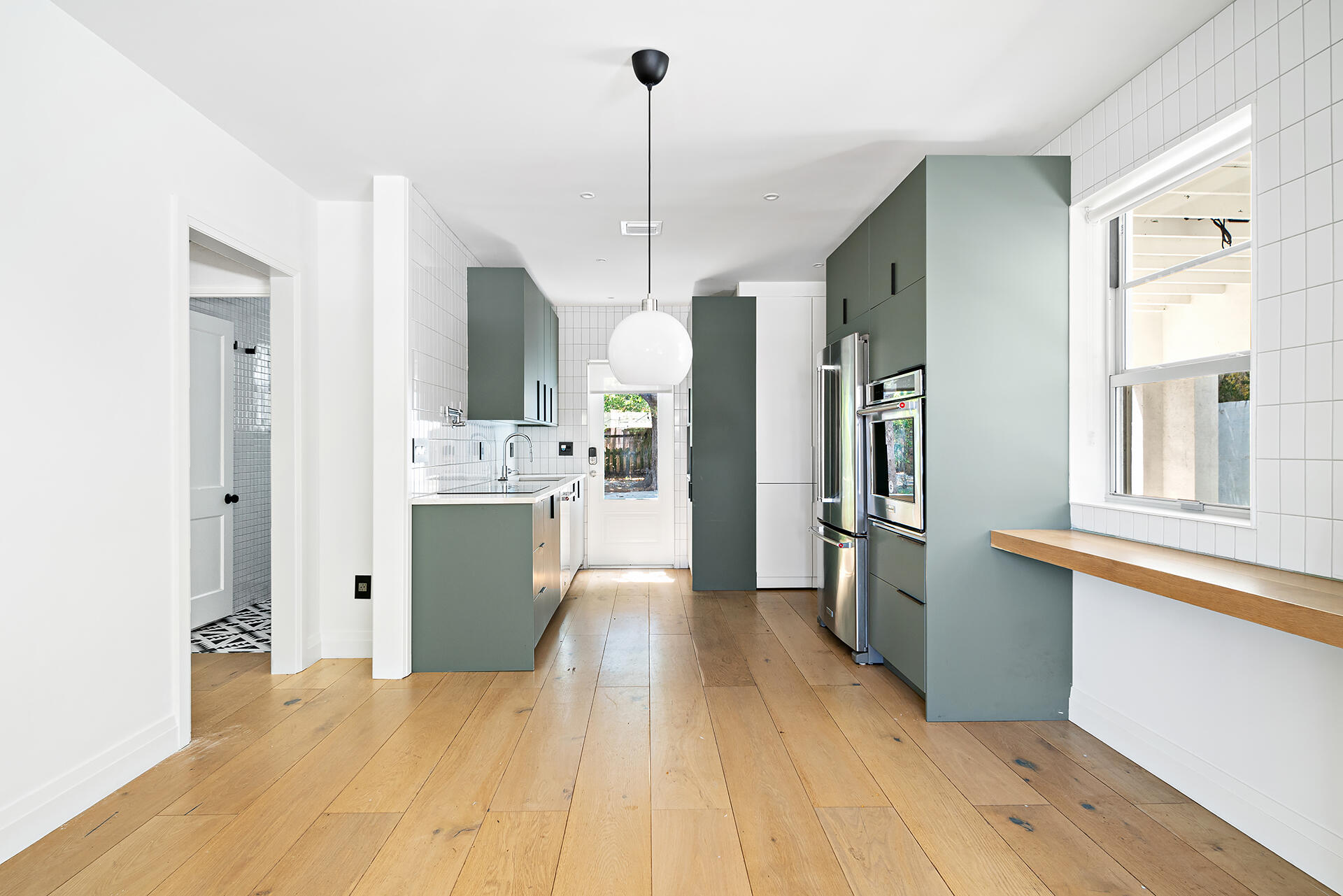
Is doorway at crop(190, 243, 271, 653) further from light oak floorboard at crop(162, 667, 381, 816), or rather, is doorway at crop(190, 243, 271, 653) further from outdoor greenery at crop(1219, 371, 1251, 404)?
outdoor greenery at crop(1219, 371, 1251, 404)

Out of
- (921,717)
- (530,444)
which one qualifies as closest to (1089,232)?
(921,717)

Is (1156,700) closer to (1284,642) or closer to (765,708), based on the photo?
(1284,642)

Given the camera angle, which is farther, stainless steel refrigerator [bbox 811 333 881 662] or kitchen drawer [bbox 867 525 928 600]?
stainless steel refrigerator [bbox 811 333 881 662]

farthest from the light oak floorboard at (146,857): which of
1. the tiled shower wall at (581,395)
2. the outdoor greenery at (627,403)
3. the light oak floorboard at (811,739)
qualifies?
the outdoor greenery at (627,403)

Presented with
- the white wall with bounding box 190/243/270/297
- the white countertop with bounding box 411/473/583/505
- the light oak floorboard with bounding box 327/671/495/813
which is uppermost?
the white wall with bounding box 190/243/270/297

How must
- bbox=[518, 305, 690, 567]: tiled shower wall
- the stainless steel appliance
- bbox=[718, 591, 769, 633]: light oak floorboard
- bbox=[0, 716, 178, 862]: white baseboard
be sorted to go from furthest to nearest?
1. bbox=[518, 305, 690, 567]: tiled shower wall
2. bbox=[718, 591, 769, 633]: light oak floorboard
3. the stainless steel appliance
4. bbox=[0, 716, 178, 862]: white baseboard

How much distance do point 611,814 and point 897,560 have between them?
1743 mm

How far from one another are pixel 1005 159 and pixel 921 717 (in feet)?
7.67

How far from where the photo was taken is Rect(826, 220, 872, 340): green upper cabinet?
354 centimetres

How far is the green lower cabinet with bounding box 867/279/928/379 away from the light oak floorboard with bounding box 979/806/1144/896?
1.66 m

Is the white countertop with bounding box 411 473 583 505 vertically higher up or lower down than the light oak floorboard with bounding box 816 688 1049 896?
higher up

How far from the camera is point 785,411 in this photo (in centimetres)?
521

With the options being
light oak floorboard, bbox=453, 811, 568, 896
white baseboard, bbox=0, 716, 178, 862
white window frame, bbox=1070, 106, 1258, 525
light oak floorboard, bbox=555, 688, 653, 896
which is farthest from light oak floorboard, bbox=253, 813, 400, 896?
white window frame, bbox=1070, 106, 1258, 525

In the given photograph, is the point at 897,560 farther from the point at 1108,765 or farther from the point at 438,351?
the point at 438,351
